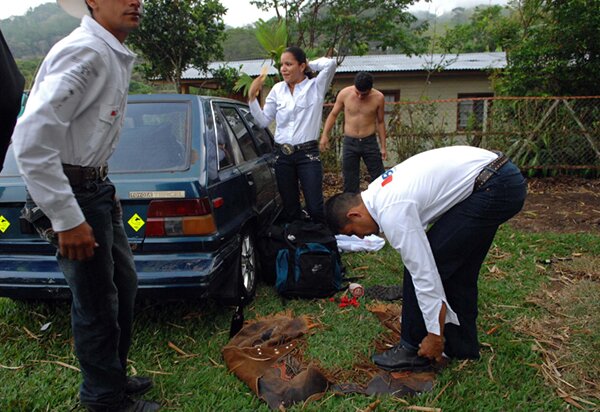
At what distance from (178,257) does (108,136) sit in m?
1.15

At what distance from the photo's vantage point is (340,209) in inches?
97.9

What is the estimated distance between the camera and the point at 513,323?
10.9 feet

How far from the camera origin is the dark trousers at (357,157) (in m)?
5.71

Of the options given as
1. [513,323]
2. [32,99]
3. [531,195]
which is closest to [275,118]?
[513,323]

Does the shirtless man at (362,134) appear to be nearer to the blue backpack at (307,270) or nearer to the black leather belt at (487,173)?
the blue backpack at (307,270)

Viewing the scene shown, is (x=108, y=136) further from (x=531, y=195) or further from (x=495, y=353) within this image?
(x=531, y=195)

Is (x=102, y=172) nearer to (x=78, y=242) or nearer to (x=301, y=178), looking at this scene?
(x=78, y=242)

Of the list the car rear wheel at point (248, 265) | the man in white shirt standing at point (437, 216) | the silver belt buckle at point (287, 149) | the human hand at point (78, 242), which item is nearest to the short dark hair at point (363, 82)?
the silver belt buckle at point (287, 149)

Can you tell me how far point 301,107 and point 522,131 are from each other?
5659 mm

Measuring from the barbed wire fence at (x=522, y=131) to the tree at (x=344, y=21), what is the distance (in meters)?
4.05

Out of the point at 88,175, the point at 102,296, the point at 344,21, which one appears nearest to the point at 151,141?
the point at 88,175

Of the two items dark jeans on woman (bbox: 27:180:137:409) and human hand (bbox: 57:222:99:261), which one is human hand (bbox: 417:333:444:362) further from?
human hand (bbox: 57:222:99:261)

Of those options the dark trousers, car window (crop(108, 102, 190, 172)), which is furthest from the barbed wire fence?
car window (crop(108, 102, 190, 172))

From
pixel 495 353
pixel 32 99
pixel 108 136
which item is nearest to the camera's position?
pixel 32 99
